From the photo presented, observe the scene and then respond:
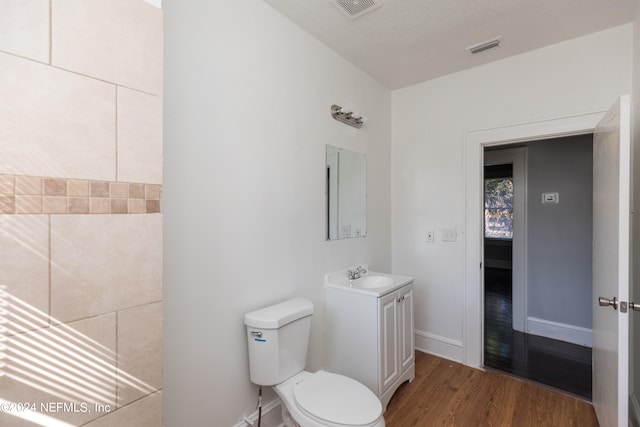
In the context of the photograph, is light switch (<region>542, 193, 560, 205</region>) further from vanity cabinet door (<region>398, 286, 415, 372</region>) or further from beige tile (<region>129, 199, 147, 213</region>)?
beige tile (<region>129, 199, 147, 213</region>)

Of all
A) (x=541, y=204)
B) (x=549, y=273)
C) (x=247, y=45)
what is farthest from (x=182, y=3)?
(x=549, y=273)

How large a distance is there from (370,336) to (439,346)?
1.21 meters

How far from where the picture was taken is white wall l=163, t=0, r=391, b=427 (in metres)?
1.42

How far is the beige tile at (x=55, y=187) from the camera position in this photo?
789mm

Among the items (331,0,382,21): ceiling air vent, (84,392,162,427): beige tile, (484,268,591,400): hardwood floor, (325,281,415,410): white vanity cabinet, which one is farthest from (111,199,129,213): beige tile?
(484,268,591,400): hardwood floor

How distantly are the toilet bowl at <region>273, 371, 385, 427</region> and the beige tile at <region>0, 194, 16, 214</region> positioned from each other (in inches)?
52.8

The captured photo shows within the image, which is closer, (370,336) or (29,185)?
(29,185)

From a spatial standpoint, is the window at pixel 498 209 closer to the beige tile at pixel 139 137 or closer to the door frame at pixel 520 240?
the door frame at pixel 520 240

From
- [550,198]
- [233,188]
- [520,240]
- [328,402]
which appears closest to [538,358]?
[520,240]

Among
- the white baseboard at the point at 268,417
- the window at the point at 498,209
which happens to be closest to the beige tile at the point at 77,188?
the white baseboard at the point at 268,417

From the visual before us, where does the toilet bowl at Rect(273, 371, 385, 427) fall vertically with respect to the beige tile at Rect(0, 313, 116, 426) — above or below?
below

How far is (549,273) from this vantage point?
10.6 feet

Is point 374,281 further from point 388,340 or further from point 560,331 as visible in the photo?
point 560,331

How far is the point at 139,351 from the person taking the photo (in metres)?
0.95
